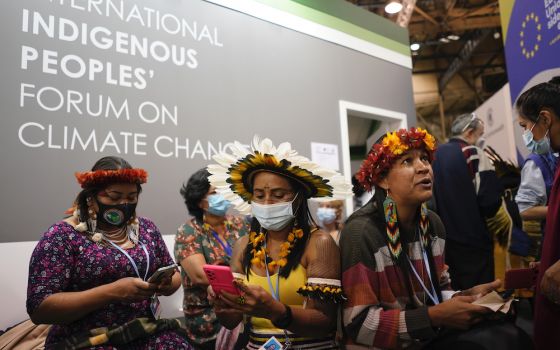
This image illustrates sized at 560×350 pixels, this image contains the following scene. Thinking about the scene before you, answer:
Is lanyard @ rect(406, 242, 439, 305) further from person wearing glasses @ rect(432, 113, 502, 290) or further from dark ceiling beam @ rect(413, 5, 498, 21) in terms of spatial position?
dark ceiling beam @ rect(413, 5, 498, 21)

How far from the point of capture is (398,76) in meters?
6.12

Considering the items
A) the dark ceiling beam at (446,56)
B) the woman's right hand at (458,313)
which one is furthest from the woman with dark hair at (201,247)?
the dark ceiling beam at (446,56)

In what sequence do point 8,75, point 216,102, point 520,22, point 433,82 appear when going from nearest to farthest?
point 8,75
point 520,22
point 216,102
point 433,82

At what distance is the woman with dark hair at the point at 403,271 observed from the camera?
147cm

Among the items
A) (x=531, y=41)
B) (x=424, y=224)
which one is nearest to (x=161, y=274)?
(x=424, y=224)

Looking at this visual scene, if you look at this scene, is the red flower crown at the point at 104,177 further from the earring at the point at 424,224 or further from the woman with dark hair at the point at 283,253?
the earring at the point at 424,224

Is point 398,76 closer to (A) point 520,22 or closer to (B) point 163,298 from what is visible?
(A) point 520,22

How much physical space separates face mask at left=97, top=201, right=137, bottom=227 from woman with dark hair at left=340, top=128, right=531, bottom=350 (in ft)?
3.74

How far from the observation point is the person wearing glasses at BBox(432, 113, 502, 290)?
3184 millimetres

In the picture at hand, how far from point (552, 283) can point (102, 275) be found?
1934 mm

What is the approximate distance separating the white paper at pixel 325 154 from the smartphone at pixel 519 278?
3238 millimetres

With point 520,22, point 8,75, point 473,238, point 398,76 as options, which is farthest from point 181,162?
point 398,76

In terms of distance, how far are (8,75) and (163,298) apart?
2073mm

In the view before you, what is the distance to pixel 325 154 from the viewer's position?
498cm
